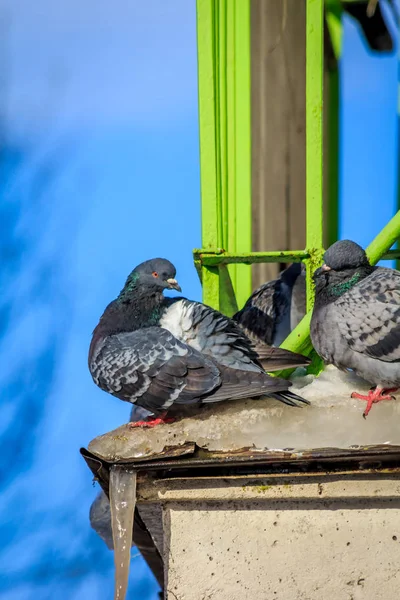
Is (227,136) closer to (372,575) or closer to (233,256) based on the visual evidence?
(233,256)

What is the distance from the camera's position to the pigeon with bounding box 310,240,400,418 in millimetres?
3127

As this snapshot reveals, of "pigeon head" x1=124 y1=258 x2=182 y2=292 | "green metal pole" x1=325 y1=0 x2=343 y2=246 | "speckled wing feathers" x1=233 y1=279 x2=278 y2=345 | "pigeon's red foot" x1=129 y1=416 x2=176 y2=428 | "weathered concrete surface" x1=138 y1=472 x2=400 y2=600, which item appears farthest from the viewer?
"green metal pole" x1=325 y1=0 x2=343 y2=246

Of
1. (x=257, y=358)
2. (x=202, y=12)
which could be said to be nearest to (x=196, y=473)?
(x=257, y=358)

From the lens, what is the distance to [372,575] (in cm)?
295

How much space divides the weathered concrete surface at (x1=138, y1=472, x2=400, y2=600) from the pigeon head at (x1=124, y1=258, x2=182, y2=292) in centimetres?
108

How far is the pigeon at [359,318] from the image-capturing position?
313 cm

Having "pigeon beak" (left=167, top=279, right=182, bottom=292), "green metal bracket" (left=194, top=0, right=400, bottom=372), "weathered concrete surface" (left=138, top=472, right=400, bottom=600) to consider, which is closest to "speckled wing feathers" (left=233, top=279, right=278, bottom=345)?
"green metal bracket" (left=194, top=0, right=400, bottom=372)

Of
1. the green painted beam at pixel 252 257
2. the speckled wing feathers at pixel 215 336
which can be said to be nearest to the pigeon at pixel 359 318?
the green painted beam at pixel 252 257

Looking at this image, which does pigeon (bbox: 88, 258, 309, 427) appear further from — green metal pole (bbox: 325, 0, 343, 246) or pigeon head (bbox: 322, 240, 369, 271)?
green metal pole (bbox: 325, 0, 343, 246)

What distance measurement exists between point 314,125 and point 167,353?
4.39 feet

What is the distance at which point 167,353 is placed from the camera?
340cm

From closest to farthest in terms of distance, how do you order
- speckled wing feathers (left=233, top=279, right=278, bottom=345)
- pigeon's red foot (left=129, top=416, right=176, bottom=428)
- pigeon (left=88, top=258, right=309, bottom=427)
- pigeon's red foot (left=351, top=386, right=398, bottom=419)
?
pigeon's red foot (left=351, top=386, right=398, bottom=419)
pigeon (left=88, top=258, right=309, bottom=427)
pigeon's red foot (left=129, top=416, right=176, bottom=428)
speckled wing feathers (left=233, top=279, right=278, bottom=345)

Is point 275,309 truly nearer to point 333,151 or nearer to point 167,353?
point 167,353

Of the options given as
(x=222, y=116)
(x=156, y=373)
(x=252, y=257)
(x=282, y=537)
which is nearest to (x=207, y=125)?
(x=222, y=116)
